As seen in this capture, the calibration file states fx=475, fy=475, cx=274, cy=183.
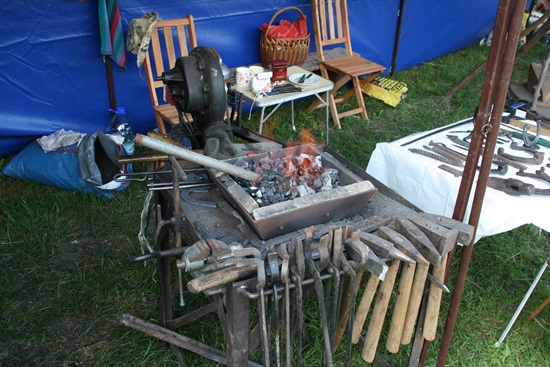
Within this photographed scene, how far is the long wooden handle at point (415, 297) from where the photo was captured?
73.4 inches

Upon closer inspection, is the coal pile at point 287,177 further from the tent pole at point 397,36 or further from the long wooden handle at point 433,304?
the tent pole at point 397,36

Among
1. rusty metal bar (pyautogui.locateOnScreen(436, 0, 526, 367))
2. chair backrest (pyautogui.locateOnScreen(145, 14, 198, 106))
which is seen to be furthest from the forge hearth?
chair backrest (pyautogui.locateOnScreen(145, 14, 198, 106))

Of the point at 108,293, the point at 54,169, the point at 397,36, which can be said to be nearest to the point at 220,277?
the point at 108,293

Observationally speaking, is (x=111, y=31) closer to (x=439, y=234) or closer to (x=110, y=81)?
(x=110, y=81)

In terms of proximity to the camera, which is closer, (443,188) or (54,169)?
(443,188)

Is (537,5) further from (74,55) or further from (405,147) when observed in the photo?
(74,55)

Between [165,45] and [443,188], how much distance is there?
3.17 metres

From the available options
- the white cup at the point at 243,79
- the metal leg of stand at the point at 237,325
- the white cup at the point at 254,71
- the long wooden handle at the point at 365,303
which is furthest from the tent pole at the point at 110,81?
the long wooden handle at the point at 365,303

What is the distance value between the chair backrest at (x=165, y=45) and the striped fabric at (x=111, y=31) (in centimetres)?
26

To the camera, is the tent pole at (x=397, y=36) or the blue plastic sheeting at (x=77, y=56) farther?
the tent pole at (x=397, y=36)

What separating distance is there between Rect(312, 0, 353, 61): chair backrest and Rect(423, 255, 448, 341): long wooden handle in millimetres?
3925

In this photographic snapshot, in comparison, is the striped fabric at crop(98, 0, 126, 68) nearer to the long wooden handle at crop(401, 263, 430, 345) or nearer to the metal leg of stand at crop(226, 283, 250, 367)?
the metal leg of stand at crop(226, 283, 250, 367)

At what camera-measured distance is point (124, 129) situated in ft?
15.0

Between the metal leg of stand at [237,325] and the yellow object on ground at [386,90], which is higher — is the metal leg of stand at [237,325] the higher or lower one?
the higher one
